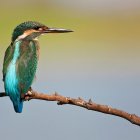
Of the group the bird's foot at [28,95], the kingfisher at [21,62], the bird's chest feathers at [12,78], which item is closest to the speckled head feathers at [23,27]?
the kingfisher at [21,62]

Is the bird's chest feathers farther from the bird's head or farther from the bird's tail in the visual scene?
the bird's head

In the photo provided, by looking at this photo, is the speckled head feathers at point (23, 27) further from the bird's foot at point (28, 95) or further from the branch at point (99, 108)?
the branch at point (99, 108)

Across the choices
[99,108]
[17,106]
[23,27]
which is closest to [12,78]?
[17,106]

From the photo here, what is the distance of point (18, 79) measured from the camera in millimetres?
3645

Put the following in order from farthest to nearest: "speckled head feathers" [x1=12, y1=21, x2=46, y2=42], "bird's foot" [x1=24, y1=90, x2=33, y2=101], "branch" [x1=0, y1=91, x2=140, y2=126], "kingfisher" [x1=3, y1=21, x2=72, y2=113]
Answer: "speckled head feathers" [x1=12, y1=21, x2=46, y2=42], "kingfisher" [x1=3, y1=21, x2=72, y2=113], "bird's foot" [x1=24, y1=90, x2=33, y2=101], "branch" [x1=0, y1=91, x2=140, y2=126]

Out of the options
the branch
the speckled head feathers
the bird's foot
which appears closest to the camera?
the branch

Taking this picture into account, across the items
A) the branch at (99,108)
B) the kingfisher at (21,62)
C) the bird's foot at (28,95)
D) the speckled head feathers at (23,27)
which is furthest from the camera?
the speckled head feathers at (23,27)

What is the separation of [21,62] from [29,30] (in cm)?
21

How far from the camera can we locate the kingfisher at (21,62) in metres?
3.55

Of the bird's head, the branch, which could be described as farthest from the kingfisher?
the branch

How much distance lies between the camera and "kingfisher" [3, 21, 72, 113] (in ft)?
11.7

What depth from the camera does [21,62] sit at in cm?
373

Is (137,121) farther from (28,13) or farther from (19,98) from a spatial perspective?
(28,13)

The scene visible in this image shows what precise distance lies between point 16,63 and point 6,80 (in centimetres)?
13
